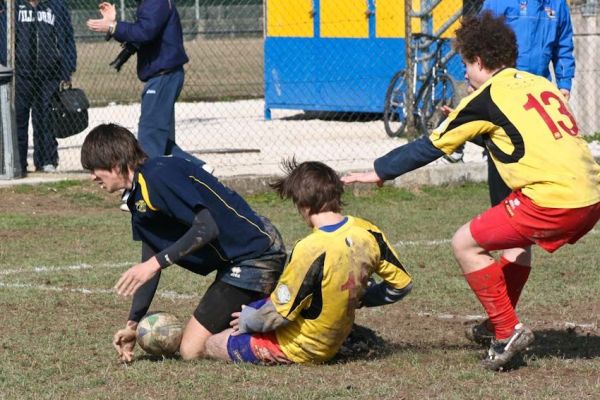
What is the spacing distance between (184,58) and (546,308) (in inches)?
190

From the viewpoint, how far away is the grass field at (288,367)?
532 centimetres

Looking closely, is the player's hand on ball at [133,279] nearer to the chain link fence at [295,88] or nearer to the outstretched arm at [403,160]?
the outstretched arm at [403,160]

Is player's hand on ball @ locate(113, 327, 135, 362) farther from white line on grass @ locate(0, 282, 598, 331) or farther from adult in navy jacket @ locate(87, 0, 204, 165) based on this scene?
adult in navy jacket @ locate(87, 0, 204, 165)

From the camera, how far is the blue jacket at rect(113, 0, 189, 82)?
10.5 meters

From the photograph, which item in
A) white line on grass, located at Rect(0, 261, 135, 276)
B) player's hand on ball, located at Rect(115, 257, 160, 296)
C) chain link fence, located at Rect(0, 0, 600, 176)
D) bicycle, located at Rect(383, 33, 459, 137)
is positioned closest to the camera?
player's hand on ball, located at Rect(115, 257, 160, 296)

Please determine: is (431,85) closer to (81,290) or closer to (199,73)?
(81,290)

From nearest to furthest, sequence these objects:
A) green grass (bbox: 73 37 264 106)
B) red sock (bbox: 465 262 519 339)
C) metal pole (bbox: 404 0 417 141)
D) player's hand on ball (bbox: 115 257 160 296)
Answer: player's hand on ball (bbox: 115 257 160 296), red sock (bbox: 465 262 519 339), metal pole (bbox: 404 0 417 141), green grass (bbox: 73 37 264 106)

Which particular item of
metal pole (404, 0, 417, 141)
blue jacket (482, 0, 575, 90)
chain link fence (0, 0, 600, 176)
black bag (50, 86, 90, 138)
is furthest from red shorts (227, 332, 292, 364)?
black bag (50, 86, 90, 138)

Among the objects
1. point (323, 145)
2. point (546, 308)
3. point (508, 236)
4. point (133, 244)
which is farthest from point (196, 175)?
point (323, 145)

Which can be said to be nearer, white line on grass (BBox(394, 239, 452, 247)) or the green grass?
white line on grass (BBox(394, 239, 452, 247))

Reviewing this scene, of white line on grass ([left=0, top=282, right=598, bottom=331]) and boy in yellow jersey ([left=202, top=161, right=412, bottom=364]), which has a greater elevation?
boy in yellow jersey ([left=202, top=161, right=412, bottom=364])

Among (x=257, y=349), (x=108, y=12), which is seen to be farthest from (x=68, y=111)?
(x=257, y=349)

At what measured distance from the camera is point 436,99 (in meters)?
14.8

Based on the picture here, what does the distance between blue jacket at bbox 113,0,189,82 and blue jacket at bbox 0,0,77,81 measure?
220cm
